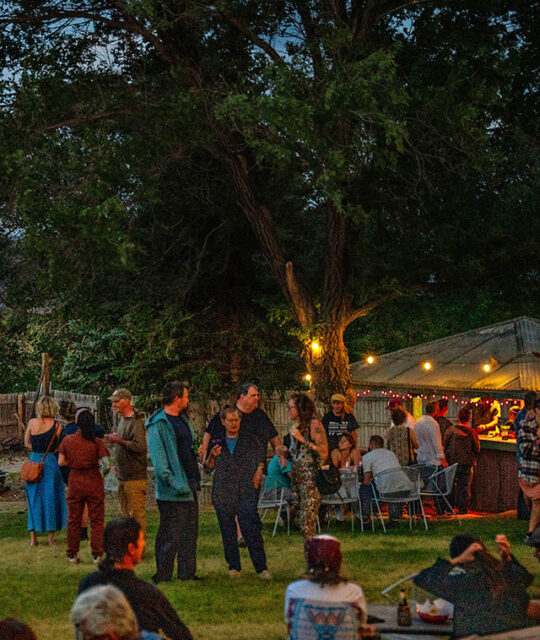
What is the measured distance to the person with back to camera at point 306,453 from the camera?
8938 mm

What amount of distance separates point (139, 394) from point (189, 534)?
15.9 meters

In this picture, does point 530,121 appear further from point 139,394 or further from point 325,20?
point 139,394

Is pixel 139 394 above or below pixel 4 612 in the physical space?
above

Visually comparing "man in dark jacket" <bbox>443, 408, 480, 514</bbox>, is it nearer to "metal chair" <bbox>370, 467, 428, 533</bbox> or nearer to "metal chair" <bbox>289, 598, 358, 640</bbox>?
"metal chair" <bbox>370, 467, 428, 533</bbox>

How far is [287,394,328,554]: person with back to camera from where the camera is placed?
8.94 m

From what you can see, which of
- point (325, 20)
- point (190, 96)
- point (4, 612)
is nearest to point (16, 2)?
point (190, 96)

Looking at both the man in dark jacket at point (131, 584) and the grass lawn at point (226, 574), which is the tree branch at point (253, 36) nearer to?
the grass lawn at point (226, 574)

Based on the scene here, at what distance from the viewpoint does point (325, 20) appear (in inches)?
636

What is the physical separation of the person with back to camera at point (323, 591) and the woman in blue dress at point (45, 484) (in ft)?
20.9

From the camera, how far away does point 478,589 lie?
214 inches

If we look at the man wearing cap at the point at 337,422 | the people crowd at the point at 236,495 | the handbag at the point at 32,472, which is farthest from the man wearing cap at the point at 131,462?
the man wearing cap at the point at 337,422

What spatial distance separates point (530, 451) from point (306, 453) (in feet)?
9.40

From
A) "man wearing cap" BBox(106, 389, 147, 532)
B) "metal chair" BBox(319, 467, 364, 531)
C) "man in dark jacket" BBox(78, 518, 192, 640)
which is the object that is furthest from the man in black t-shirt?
"man in dark jacket" BBox(78, 518, 192, 640)

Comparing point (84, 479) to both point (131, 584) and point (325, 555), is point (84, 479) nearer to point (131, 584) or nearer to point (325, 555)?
point (131, 584)
